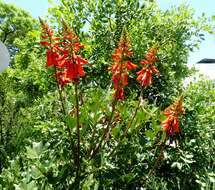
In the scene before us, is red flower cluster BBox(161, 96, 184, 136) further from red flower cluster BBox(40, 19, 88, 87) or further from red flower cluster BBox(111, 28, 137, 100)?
red flower cluster BBox(40, 19, 88, 87)

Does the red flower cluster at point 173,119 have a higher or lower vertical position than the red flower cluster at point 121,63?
lower

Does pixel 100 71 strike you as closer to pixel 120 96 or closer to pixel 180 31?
pixel 180 31

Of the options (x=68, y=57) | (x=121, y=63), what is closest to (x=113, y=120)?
(x=121, y=63)

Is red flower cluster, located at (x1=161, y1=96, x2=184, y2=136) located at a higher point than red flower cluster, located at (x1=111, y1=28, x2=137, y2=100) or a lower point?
lower

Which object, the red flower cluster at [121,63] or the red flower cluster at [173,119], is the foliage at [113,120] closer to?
the red flower cluster at [173,119]

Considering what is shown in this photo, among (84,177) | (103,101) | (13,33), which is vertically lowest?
(84,177)

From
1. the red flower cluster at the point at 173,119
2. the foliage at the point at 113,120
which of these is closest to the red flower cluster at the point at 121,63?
the foliage at the point at 113,120

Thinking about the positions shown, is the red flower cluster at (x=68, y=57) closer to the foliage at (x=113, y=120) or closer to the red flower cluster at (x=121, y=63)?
the foliage at (x=113, y=120)

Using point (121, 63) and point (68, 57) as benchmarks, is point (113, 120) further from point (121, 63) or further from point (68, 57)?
point (68, 57)

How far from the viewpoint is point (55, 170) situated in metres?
3.03

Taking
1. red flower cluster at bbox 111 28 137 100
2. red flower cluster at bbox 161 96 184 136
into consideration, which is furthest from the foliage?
red flower cluster at bbox 111 28 137 100

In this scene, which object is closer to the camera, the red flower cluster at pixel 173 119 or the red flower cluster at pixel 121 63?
the red flower cluster at pixel 121 63

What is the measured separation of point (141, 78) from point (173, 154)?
1.23m

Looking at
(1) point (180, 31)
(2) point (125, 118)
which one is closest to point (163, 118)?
(2) point (125, 118)
